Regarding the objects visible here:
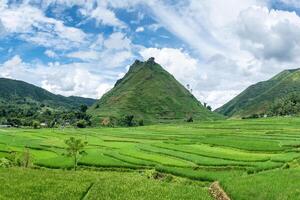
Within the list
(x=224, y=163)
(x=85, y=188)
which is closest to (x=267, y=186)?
(x=85, y=188)

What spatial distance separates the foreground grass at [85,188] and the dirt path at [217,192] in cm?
95

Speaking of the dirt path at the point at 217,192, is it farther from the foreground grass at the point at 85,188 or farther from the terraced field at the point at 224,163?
the foreground grass at the point at 85,188

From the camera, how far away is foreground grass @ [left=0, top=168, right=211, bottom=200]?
121 feet

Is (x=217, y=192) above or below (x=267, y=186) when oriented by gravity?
below

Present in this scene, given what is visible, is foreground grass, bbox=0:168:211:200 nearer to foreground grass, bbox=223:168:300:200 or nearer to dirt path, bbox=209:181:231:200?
dirt path, bbox=209:181:231:200

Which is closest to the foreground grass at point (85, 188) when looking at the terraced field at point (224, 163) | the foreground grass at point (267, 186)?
the terraced field at point (224, 163)

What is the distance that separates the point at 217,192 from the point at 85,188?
484 inches

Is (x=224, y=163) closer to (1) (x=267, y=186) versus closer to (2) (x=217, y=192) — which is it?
(2) (x=217, y=192)

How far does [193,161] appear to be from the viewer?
62.7m

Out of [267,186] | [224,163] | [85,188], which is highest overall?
[224,163]

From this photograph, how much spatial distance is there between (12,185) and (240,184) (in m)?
21.1

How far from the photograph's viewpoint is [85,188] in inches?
1612

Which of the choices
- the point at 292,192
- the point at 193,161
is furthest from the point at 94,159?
the point at 292,192

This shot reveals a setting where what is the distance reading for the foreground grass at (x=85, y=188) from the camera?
1449 inches
